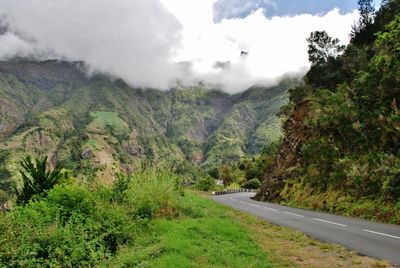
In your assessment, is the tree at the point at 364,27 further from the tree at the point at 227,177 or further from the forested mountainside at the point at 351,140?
the tree at the point at 227,177

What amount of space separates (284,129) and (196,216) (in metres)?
29.9

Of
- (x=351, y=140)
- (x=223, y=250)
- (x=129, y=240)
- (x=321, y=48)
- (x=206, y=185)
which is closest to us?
(x=223, y=250)

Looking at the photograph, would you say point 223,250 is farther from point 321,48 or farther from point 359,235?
point 321,48

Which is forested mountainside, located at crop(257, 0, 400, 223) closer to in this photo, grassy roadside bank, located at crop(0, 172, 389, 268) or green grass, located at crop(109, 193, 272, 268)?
grassy roadside bank, located at crop(0, 172, 389, 268)

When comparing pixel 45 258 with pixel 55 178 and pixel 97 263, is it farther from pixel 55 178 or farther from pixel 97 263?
pixel 55 178

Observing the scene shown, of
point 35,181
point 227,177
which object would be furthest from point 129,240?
point 227,177

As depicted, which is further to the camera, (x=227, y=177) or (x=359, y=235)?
(x=227, y=177)

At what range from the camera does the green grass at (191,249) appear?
378 inches

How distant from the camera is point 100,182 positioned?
17.0 metres

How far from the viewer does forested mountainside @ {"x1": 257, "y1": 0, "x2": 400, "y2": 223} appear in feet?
79.0

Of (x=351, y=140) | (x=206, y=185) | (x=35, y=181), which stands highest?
(x=351, y=140)

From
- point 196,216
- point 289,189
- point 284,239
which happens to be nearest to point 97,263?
point 284,239

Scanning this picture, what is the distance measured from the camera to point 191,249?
1080 cm

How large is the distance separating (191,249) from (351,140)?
2250 centimetres
